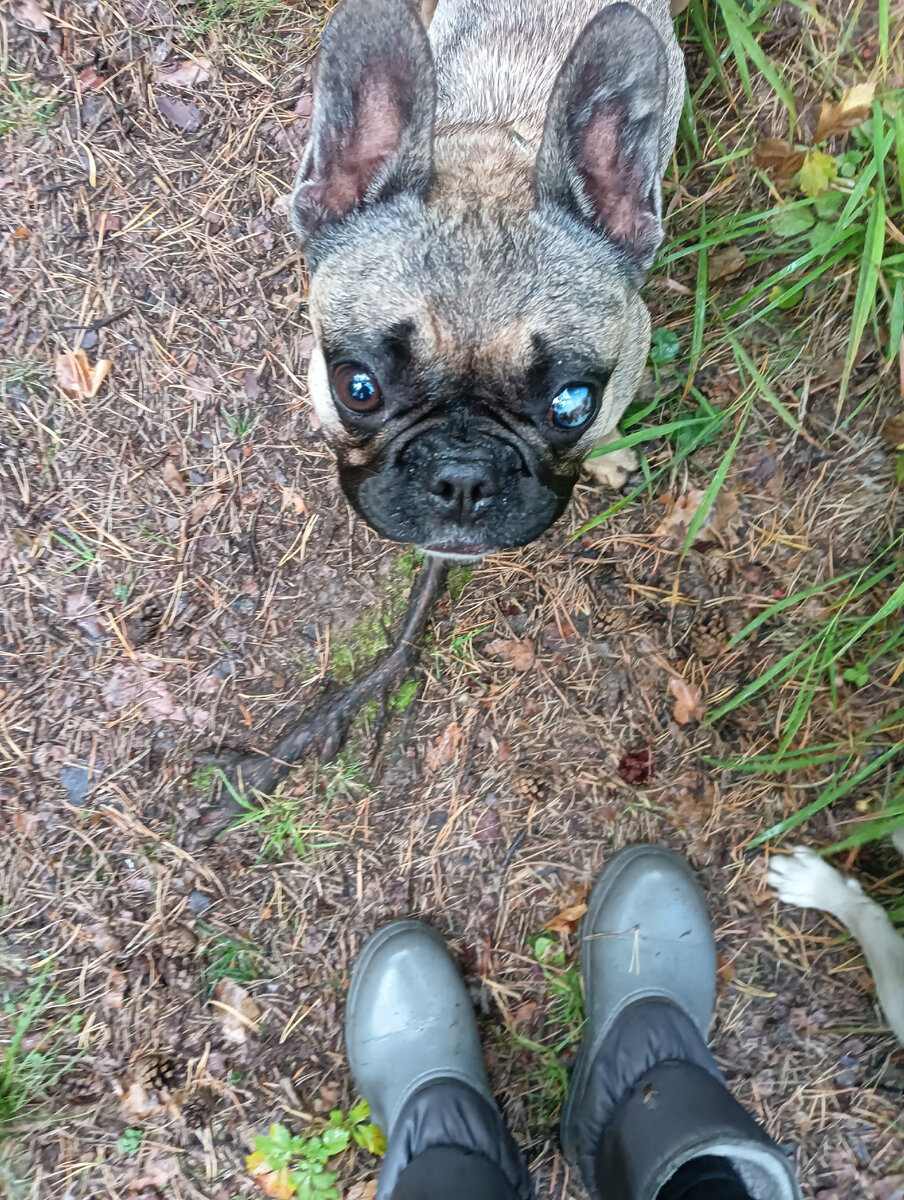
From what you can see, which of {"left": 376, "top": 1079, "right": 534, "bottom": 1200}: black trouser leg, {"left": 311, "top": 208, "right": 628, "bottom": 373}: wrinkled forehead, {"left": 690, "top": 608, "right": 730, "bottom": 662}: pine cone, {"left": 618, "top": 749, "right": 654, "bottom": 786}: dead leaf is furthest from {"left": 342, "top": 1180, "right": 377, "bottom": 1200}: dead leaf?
{"left": 311, "top": 208, "right": 628, "bottom": 373}: wrinkled forehead

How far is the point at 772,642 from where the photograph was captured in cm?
349

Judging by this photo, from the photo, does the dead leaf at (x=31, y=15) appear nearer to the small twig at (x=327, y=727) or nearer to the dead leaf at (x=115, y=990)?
the small twig at (x=327, y=727)

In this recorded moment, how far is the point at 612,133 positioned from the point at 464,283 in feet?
2.06

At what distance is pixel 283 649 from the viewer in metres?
3.49

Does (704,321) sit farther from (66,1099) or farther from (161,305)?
(66,1099)

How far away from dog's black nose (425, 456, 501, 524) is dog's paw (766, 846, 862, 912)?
84.4 inches

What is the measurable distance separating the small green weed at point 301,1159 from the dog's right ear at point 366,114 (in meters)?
3.42

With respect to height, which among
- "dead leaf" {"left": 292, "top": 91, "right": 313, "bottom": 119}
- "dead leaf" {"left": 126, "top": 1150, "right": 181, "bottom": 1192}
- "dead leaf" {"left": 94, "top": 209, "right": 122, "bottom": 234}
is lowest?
"dead leaf" {"left": 126, "top": 1150, "right": 181, "bottom": 1192}

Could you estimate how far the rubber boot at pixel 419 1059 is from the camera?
10.2 feet

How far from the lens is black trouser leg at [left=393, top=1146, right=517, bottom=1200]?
2861mm

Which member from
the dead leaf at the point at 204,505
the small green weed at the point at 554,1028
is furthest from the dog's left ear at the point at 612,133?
the small green weed at the point at 554,1028

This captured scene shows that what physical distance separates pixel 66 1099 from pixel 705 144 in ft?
16.0

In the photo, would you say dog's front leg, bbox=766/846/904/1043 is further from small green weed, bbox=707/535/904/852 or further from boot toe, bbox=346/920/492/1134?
boot toe, bbox=346/920/492/1134

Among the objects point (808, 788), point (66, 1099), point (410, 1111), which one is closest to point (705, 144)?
point (808, 788)
